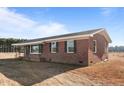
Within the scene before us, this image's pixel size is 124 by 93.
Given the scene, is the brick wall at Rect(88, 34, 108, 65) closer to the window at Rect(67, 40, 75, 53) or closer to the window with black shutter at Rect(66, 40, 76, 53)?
the window with black shutter at Rect(66, 40, 76, 53)

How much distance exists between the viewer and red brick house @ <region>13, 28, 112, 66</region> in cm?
1703

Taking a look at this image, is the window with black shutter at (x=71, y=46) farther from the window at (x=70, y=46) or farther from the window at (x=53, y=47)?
the window at (x=53, y=47)

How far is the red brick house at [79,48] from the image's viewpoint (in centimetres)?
1703

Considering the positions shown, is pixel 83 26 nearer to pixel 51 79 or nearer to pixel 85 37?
pixel 85 37

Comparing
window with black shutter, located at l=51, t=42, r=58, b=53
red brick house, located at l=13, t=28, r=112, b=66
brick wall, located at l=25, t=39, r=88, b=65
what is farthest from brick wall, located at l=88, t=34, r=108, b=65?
window with black shutter, located at l=51, t=42, r=58, b=53

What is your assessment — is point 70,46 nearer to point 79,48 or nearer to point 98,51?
point 79,48

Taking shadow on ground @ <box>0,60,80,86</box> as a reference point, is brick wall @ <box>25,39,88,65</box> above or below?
above

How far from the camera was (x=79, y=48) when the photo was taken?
→ 17641 mm

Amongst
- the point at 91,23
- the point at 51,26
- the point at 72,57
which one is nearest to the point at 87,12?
the point at 91,23

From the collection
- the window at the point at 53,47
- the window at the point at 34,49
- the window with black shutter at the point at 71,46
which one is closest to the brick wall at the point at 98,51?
the window with black shutter at the point at 71,46

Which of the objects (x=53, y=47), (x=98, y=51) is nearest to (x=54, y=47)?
(x=53, y=47)

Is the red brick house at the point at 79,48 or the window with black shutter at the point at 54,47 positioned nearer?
the red brick house at the point at 79,48

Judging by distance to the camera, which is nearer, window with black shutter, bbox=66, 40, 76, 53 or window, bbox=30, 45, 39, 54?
window with black shutter, bbox=66, 40, 76, 53
